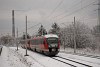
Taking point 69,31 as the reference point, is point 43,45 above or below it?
below

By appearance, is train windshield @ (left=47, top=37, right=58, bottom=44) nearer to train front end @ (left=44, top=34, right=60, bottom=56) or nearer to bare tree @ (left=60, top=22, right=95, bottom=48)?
train front end @ (left=44, top=34, right=60, bottom=56)

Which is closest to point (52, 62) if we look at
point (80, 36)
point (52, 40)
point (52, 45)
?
point (52, 45)

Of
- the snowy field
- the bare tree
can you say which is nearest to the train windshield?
the snowy field

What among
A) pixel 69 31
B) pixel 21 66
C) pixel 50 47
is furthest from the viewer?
pixel 69 31

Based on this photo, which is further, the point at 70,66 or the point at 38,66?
the point at 38,66

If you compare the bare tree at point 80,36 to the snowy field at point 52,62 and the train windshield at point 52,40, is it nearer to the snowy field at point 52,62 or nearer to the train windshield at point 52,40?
the train windshield at point 52,40

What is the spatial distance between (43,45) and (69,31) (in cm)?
2841

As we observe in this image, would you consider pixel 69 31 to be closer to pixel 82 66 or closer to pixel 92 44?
pixel 92 44

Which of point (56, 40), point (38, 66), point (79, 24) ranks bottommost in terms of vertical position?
point (38, 66)

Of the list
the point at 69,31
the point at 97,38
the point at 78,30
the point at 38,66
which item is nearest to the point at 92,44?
the point at 97,38

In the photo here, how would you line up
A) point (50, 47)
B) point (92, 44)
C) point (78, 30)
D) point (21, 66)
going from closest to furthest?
point (21, 66), point (50, 47), point (92, 44), point (78, 30)

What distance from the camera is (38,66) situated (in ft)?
59.0

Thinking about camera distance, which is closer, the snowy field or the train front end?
the snowy field

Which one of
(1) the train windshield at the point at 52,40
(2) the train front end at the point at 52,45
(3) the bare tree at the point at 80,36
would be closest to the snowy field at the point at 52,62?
(2) the train front end at the point at 52,45
